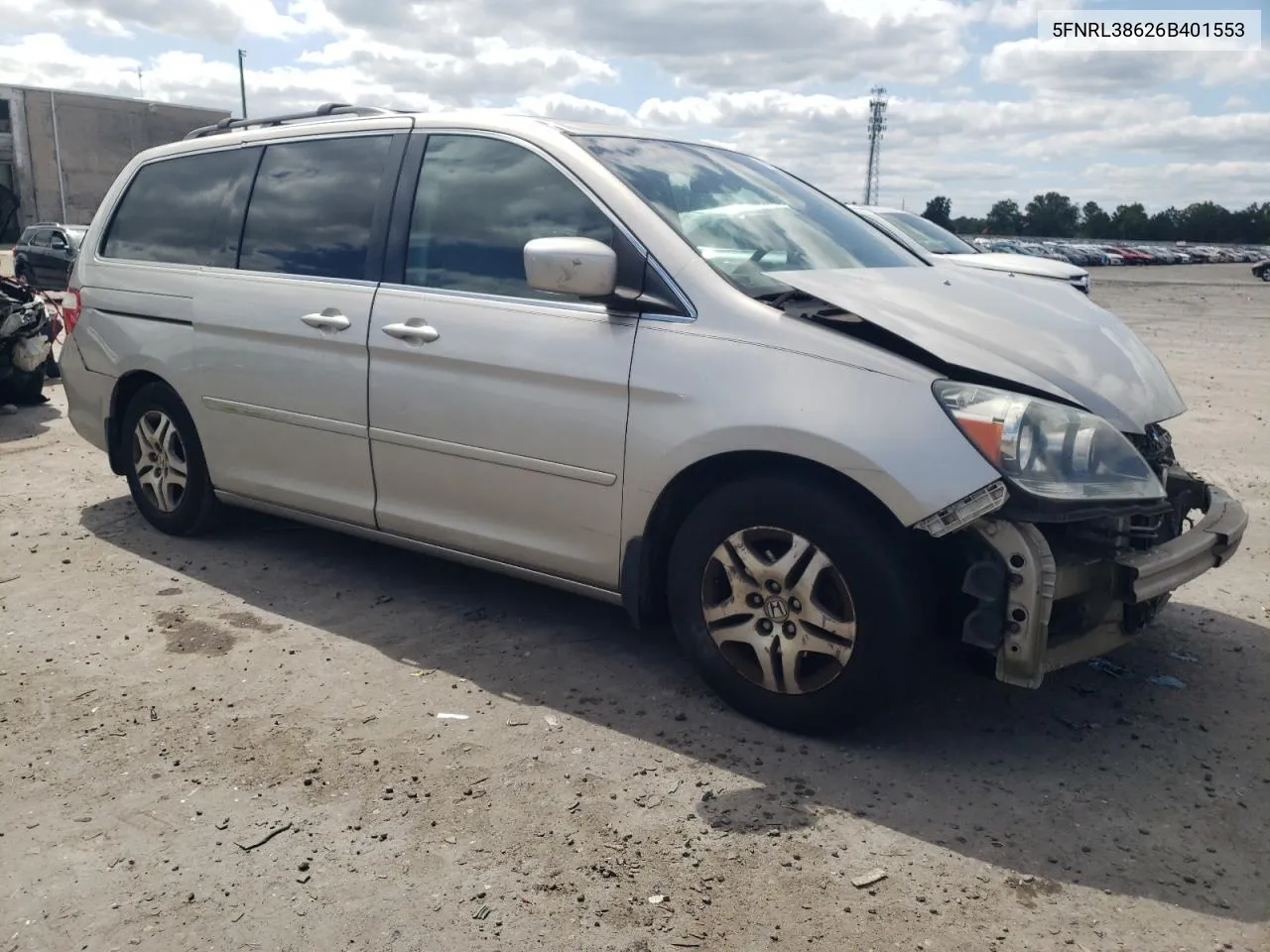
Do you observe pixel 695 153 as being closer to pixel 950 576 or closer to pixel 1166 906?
pixel 950 576

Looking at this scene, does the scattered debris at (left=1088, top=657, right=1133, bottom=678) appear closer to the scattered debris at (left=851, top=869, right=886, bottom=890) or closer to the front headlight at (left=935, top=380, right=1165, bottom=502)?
the front headlight at (left=935, top=380, right=1165, bottom=502)

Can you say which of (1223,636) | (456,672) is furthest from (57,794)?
(1223,636)

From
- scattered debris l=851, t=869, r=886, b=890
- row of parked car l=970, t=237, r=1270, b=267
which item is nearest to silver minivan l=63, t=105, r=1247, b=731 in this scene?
scattered debris l=851, t=869, r=886, b=890

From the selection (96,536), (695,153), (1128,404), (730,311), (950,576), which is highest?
(695,153)

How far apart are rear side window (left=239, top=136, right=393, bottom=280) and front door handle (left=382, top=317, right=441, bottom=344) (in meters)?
0.38

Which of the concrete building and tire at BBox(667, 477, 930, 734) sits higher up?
the concrete building

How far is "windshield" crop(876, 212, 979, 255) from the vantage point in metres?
10.6

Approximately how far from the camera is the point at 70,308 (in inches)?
227

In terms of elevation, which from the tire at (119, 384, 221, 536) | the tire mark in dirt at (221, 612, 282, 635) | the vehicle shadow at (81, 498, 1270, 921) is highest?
the tire at (119, 384, 221, 536)

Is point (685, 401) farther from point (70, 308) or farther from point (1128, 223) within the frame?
point (1128, 223)

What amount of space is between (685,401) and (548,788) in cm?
123

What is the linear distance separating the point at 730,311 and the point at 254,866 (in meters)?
2.06

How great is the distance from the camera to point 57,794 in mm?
3213

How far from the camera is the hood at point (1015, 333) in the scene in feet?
10.9
